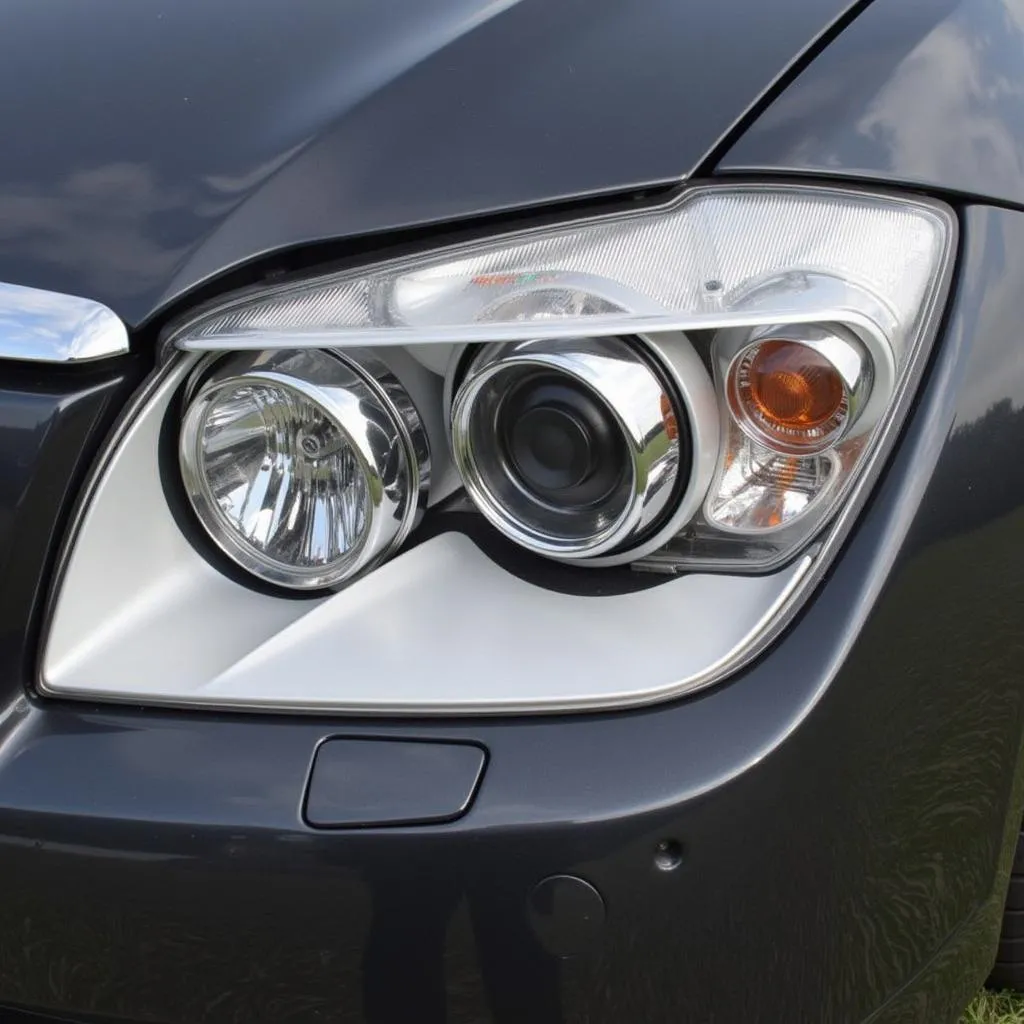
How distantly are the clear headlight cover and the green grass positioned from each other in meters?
1.09

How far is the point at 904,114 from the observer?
3.79 feet

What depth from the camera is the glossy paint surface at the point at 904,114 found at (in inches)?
44.7

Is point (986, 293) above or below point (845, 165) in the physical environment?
below

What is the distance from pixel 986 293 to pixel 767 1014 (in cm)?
64

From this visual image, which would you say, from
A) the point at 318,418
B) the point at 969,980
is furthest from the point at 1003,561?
the point at 318,418

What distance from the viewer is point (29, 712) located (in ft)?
3.82

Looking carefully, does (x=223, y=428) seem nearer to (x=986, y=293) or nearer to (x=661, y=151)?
(x=661, y=151)

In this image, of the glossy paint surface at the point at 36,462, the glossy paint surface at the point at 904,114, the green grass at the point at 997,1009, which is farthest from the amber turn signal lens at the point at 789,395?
the green grass at the point at 997,1009

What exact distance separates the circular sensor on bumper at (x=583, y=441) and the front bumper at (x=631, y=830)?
12 cm

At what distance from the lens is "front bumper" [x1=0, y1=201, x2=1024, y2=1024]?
102 cm

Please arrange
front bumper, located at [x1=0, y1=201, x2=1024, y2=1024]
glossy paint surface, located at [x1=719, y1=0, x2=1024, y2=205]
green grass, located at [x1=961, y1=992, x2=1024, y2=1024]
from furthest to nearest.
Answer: green grass, located at [x1=961, y1=992, x2=1024, y2=1024], glossy paint surface, located at [x1=719, y1=0, x2=1024, y2=205], front bumper, located at [x1=0, y1=201, x2=1024, y2=1024]

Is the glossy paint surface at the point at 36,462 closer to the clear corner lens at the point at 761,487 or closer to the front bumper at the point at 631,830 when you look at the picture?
the front bumper at the point at 631,830

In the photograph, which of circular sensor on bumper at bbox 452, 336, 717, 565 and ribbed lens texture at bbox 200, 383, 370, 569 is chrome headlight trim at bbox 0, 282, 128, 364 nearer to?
ribbed lens texture at bbox 200, 383, 370, 569

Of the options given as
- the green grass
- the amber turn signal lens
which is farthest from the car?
the green grass
